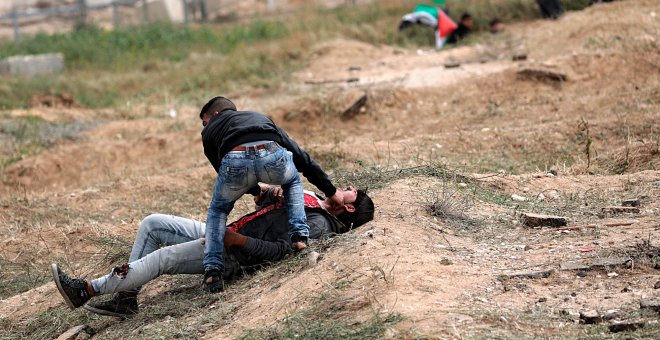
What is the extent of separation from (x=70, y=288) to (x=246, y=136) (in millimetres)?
1295

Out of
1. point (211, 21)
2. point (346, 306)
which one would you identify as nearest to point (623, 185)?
point (346, 306)

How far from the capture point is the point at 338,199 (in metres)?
6.39

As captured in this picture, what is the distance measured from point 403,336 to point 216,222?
5.43 ft

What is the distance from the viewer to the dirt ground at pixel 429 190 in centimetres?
534

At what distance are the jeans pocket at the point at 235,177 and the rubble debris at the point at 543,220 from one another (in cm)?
181

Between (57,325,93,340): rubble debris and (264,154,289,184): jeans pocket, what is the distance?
145 cm

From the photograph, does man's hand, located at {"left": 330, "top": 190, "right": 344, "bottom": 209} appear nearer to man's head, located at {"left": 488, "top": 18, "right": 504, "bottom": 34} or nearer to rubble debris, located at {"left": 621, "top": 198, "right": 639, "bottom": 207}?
rubble debris, located at {"left": 621, "top": 198, "right": 639, "bottom": 207}

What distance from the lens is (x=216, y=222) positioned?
605 cm

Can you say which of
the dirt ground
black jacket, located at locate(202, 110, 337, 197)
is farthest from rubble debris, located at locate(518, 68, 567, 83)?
black jacket, located at locate(202, 110, 337, 197)

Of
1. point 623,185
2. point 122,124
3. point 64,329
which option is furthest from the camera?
point 122,124

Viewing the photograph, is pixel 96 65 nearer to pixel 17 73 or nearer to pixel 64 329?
pixel 17 73

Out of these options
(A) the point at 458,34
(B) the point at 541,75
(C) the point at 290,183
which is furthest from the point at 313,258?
(A) the point at 458,34

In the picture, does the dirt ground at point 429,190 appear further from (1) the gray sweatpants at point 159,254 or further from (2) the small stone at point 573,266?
(1) the gray sweatpants at point 159,254

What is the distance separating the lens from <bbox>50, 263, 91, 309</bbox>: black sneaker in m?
5.86
